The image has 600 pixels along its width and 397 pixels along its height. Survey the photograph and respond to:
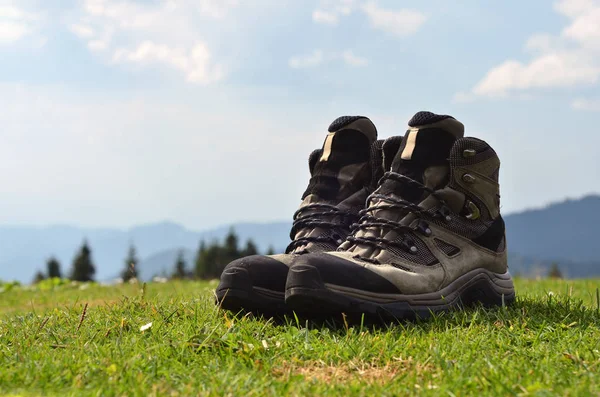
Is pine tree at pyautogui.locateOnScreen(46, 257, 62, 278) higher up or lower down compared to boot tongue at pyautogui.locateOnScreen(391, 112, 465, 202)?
lower down

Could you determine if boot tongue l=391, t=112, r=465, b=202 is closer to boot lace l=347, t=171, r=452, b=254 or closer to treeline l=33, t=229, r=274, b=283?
boot lace l=347, t=171, r=452, b=254

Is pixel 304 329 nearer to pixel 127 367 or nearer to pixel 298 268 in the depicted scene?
pixel 298 268

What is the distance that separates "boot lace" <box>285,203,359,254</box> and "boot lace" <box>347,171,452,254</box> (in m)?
0.26

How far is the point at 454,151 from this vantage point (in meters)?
4.00

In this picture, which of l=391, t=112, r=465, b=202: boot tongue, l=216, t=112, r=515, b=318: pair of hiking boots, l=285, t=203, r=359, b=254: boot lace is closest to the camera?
l=216, t=112, r=515, b=318: pair of hiking boots

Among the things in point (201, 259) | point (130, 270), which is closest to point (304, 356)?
point (130, 270)

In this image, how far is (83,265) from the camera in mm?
47938

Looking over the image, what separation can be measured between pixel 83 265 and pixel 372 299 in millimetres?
47939

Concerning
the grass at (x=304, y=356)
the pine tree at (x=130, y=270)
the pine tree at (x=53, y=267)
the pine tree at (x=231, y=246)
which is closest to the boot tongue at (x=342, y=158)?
the grass at (x=304, y=356)

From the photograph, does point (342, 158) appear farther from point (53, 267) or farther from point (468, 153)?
point (53, 267)

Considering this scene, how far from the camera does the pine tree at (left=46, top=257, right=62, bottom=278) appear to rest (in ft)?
157

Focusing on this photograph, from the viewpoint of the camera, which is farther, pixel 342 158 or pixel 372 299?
pixel 342 158

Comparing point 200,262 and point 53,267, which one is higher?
point 53,267

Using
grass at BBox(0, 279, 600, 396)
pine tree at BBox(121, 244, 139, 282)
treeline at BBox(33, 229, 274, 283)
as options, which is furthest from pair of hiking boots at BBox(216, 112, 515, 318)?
treeline at BBox(33, 229, 274, 283)
